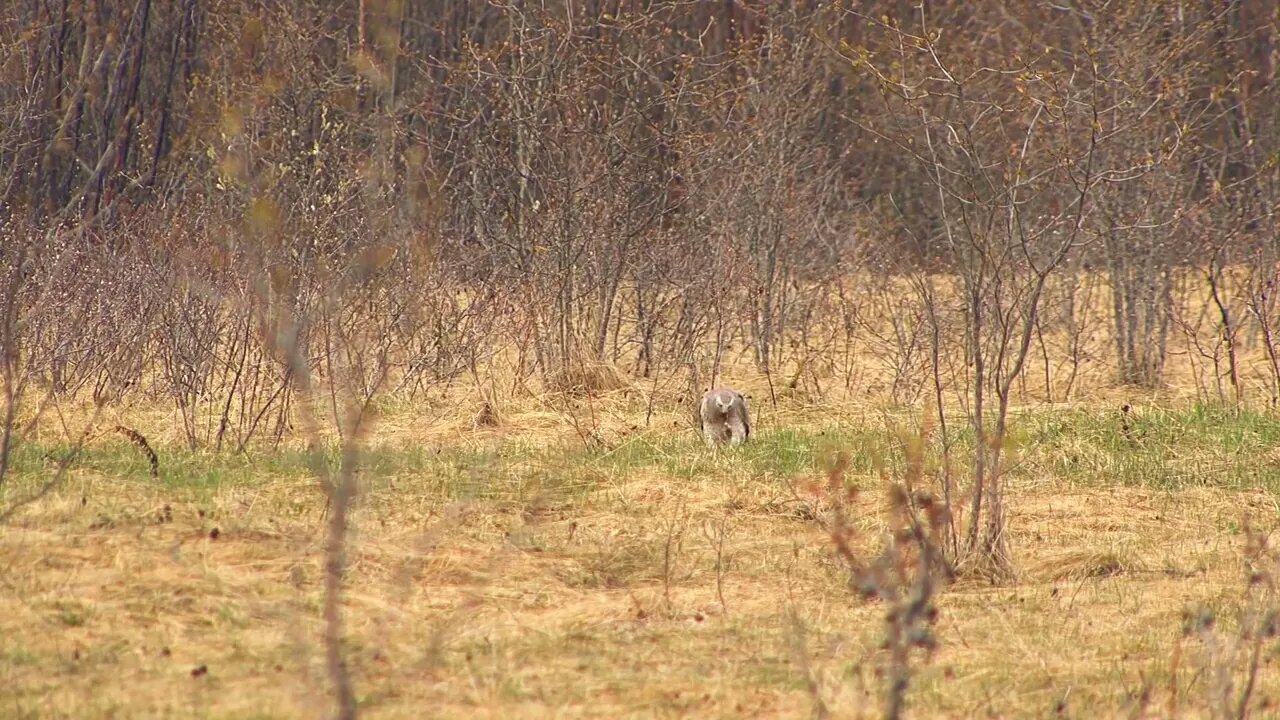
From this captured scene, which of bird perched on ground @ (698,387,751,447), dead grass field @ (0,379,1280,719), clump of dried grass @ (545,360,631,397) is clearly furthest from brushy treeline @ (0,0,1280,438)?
bird perched on ground @ (698,387,751,447)

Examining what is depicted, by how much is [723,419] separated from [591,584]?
8.24ft

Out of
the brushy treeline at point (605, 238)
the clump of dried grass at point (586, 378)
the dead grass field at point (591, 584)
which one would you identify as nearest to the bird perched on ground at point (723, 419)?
the dead grass field at point (591, 584)

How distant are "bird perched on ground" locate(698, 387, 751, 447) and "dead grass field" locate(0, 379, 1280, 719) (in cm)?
20

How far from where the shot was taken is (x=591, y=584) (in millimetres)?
5777

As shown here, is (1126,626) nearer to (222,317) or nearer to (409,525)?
(409,525)

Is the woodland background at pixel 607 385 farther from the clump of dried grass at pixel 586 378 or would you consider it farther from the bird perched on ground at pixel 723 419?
the bird perched on ground at pixel 723 419

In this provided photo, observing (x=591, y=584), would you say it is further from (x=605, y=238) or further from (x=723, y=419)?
(x=605, y=238)

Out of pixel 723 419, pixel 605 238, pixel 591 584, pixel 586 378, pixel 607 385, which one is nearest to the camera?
pixel 591 584

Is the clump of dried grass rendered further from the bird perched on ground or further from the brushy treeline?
the bird perched on ground

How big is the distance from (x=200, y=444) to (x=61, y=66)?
898 centimetres

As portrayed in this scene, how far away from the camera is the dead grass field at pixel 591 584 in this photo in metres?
4.43

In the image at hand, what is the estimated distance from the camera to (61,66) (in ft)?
50.5

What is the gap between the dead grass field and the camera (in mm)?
4434

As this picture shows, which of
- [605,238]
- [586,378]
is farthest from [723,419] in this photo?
[605,238]
